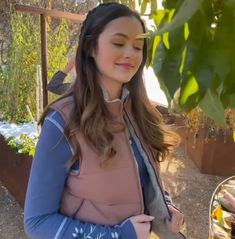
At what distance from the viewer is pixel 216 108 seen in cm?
50

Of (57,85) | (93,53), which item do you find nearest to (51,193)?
(93,53)

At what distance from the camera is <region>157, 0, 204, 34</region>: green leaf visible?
0.39 m

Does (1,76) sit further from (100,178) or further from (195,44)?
(195,44)

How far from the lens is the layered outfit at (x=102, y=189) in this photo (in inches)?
46.5

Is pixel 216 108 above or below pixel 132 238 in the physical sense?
above

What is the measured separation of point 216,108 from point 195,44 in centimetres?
9

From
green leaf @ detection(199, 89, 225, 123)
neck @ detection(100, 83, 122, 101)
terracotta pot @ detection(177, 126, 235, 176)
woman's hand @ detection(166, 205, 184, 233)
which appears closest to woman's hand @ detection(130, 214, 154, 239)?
woman's hand @ detection(166, 205, 184, 233)

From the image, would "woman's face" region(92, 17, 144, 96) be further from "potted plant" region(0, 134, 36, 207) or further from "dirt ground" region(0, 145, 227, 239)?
"dirt ground" region(0, 145, 227, 239)

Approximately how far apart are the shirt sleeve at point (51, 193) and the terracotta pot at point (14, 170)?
1.97m

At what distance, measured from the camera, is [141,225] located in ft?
4.10

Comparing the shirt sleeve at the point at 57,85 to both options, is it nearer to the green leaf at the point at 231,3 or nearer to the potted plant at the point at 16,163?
the potted plant at the point at 16,163

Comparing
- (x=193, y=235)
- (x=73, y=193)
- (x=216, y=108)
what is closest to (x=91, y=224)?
(x=73, y=193)

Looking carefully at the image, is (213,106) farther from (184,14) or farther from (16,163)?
(16,163)

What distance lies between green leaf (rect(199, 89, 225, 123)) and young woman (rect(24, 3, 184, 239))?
2.07 ft
